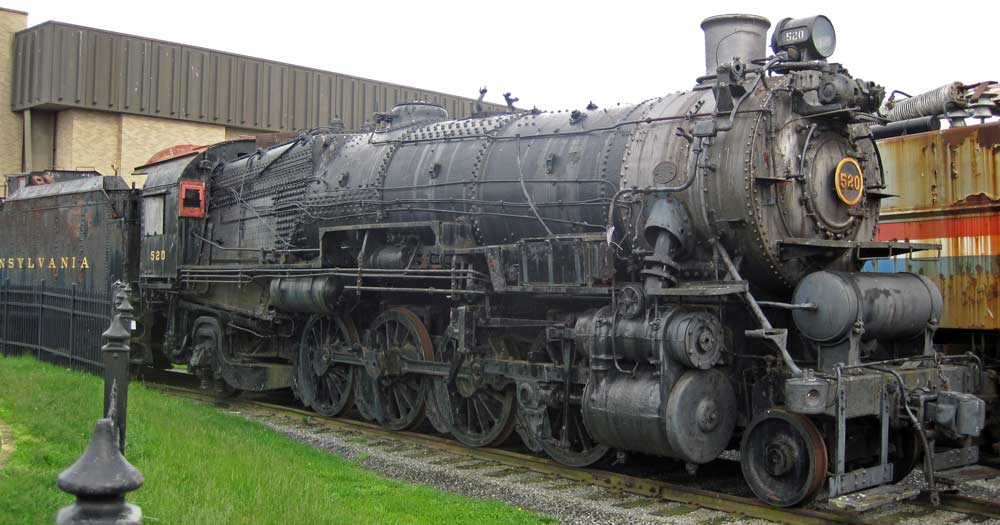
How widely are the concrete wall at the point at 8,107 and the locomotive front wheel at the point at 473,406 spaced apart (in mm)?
22233

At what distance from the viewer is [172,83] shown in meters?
27.8

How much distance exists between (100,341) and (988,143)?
12.7 metres

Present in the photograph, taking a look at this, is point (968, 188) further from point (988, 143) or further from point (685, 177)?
point (685, 177)

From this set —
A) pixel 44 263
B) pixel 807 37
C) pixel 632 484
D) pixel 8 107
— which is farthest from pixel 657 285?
pixel 8 107

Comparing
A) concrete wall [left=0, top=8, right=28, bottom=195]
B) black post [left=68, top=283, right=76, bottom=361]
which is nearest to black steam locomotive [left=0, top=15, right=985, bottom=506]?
black post [left=68, top=283, right=76, bottom=361]

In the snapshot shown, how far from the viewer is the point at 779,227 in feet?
25.3

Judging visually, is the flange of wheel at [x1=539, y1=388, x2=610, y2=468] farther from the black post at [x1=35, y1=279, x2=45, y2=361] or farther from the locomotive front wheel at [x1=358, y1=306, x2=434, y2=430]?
the black post at [x1=35, y1=279, x2=45, y2=361]

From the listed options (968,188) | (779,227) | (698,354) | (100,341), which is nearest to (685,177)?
(779,227)

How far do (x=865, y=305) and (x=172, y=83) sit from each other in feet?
82.1

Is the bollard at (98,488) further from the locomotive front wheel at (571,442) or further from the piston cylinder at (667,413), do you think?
the locomotive front wheel at (571,442)

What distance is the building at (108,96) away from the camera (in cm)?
2598

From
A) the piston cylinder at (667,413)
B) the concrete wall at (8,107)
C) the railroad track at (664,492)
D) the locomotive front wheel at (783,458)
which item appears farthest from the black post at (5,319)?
the locomotive front wheel at (783,458)

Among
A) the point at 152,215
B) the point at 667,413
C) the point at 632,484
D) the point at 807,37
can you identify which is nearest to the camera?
the point at 667,413

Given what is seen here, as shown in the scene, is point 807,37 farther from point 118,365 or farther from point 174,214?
point 174,214
